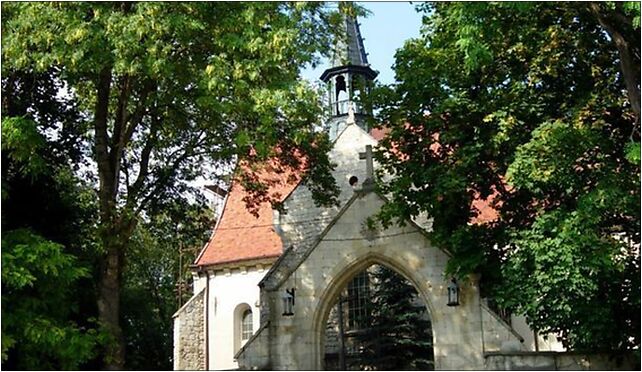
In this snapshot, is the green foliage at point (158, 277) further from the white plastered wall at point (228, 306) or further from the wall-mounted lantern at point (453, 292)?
the wall-mounted lantern at point (453, 292)

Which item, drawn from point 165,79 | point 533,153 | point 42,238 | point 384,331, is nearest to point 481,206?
point 384,331

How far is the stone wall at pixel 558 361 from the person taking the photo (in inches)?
528

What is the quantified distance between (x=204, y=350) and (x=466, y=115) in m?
14.7

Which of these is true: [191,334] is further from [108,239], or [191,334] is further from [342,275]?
[108,239]

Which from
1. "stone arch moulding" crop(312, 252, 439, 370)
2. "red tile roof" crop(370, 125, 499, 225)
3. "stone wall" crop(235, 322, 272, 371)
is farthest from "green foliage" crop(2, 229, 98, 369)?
"red tile roof" crop(370, 125, 499, 225)

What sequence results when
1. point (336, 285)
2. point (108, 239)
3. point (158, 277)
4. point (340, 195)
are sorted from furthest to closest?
point (158, 277) → point (340, 195) → point (336, 285) → point (108, 239)

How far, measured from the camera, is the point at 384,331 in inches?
925

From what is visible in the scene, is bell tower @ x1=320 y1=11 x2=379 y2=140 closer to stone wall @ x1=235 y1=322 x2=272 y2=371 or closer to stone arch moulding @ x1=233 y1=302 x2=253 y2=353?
stone arch moulding @ x1=233 y1=302 x2=253 y2=353

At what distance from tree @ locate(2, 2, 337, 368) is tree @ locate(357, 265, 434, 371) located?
9185 millimetres

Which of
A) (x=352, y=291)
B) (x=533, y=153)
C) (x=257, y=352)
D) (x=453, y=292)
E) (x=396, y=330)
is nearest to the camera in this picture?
(x=533, y=153)

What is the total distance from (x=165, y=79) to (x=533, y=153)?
6.14 m

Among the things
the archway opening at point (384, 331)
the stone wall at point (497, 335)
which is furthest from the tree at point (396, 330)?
the stone wall at point (497, 335)

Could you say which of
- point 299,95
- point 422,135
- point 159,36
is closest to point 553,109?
point 422,135

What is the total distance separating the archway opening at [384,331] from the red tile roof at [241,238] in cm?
308
